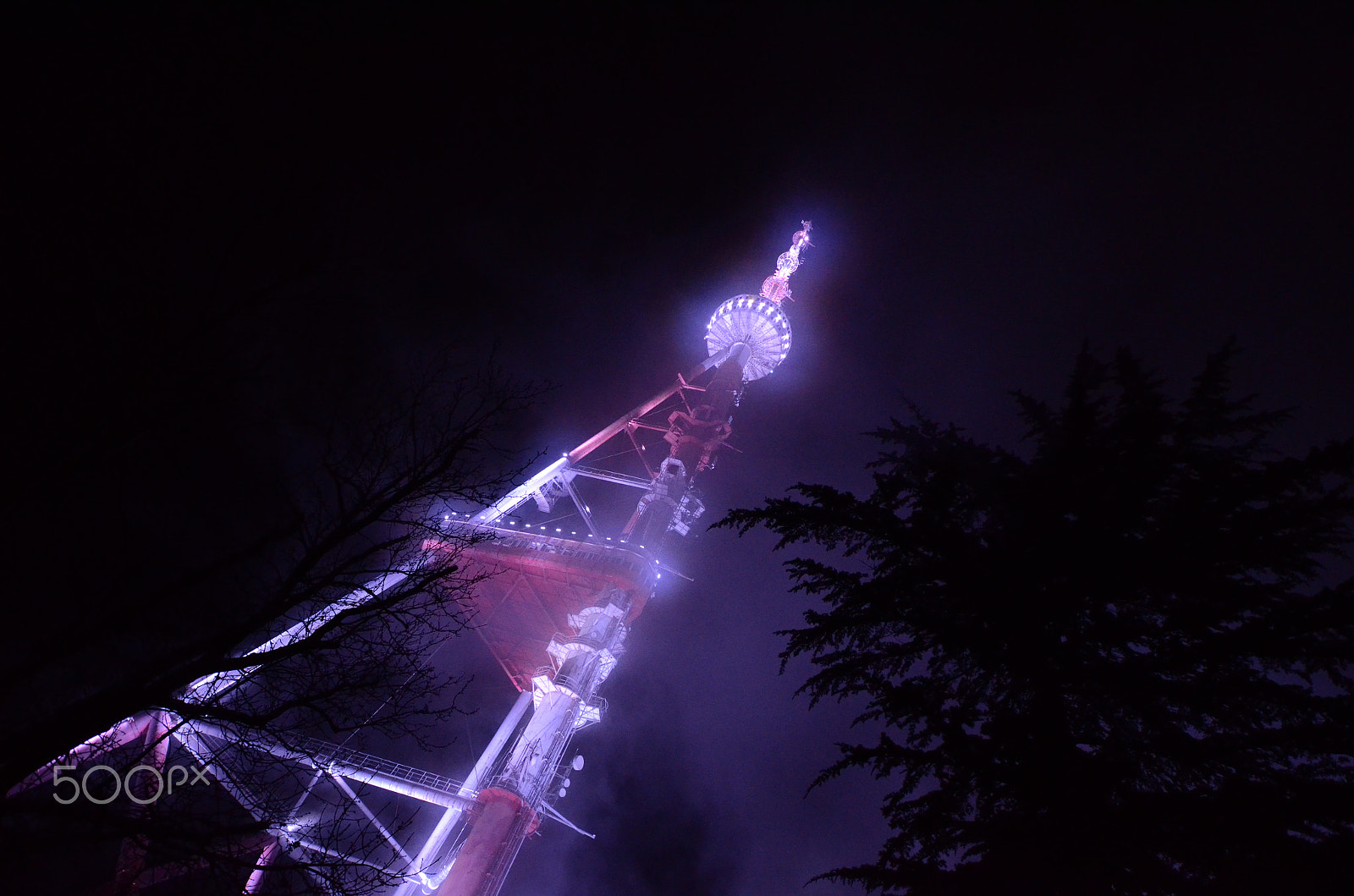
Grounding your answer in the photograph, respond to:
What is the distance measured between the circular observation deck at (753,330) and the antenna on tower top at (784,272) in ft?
4.49

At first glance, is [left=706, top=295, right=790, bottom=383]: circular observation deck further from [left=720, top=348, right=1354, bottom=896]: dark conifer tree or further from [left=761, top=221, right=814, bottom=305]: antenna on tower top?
[left=720, top=348, right=1354, bottom=896]: dark conifer tree

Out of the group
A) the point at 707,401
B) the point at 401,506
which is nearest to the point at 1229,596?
the point at 401,506

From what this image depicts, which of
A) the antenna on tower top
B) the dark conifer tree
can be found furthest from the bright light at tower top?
the dark conifer tree

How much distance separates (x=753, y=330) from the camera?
48.8 m

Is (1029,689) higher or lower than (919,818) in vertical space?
higher

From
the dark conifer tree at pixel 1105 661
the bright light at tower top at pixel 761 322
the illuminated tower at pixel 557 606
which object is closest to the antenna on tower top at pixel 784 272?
the bright light at tower top at pixel 761 322

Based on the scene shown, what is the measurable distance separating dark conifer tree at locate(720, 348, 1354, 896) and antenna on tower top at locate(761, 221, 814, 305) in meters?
44.4

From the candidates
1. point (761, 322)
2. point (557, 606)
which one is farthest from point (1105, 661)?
point (761, 322)

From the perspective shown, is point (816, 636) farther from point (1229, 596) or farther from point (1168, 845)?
point (1229, 596)

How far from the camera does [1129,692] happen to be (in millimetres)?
4855

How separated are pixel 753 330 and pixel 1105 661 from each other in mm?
45162

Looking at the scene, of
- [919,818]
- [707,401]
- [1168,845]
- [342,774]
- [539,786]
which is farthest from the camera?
[707,401]

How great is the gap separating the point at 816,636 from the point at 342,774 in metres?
17.6

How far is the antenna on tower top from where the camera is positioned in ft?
157
